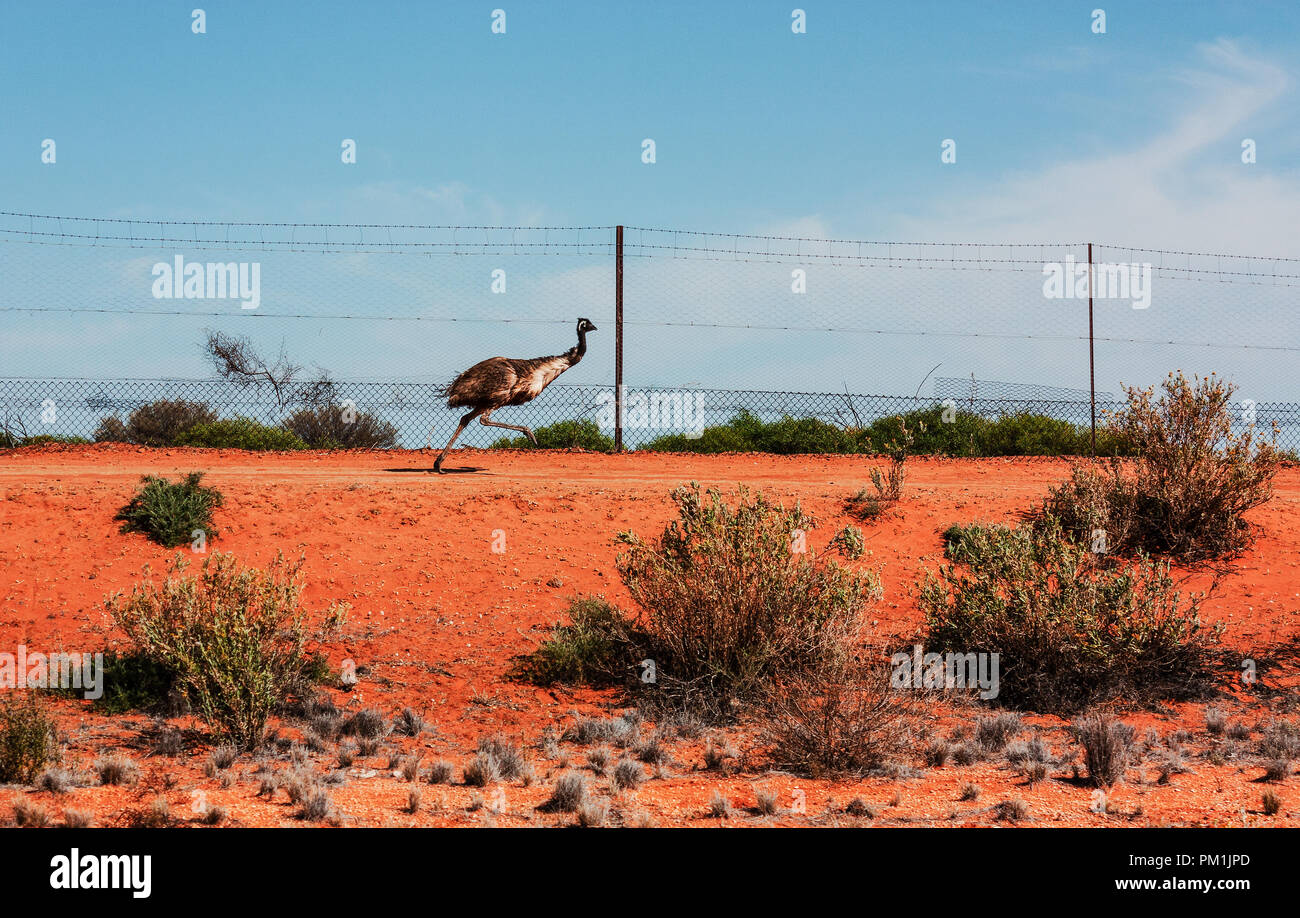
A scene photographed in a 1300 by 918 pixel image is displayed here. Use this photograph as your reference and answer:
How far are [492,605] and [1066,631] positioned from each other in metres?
4.96

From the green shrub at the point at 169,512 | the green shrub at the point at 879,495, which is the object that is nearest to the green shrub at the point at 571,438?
the green shrub at the point at 879,495

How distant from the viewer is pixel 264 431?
20.4 meters

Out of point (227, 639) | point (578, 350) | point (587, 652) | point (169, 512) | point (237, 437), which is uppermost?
point (578, 350)

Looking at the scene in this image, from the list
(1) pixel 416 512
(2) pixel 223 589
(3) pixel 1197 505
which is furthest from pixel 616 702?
(3) pixel 1197 505

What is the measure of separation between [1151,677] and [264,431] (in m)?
15.6

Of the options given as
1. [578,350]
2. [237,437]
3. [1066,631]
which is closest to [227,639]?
[1066,631]

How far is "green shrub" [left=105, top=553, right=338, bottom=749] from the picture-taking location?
7.84 meters

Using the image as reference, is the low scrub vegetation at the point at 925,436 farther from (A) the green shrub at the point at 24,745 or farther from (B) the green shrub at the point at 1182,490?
(A) the green shrub at the point at 24,745

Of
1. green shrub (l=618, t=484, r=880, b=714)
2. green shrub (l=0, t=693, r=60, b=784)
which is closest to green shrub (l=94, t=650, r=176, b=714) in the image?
green shrub (l=0, t=693, r=60, b=784)

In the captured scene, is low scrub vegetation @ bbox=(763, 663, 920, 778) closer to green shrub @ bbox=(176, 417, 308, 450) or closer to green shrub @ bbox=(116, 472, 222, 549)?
green shrub @ bbox=(116, 472, 222, 549)

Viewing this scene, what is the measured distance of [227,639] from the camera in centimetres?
810

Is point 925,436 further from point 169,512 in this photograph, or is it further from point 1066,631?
point 169,512

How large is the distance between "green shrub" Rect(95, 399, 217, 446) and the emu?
24.8 feet

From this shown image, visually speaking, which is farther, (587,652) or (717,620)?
(587,652)
